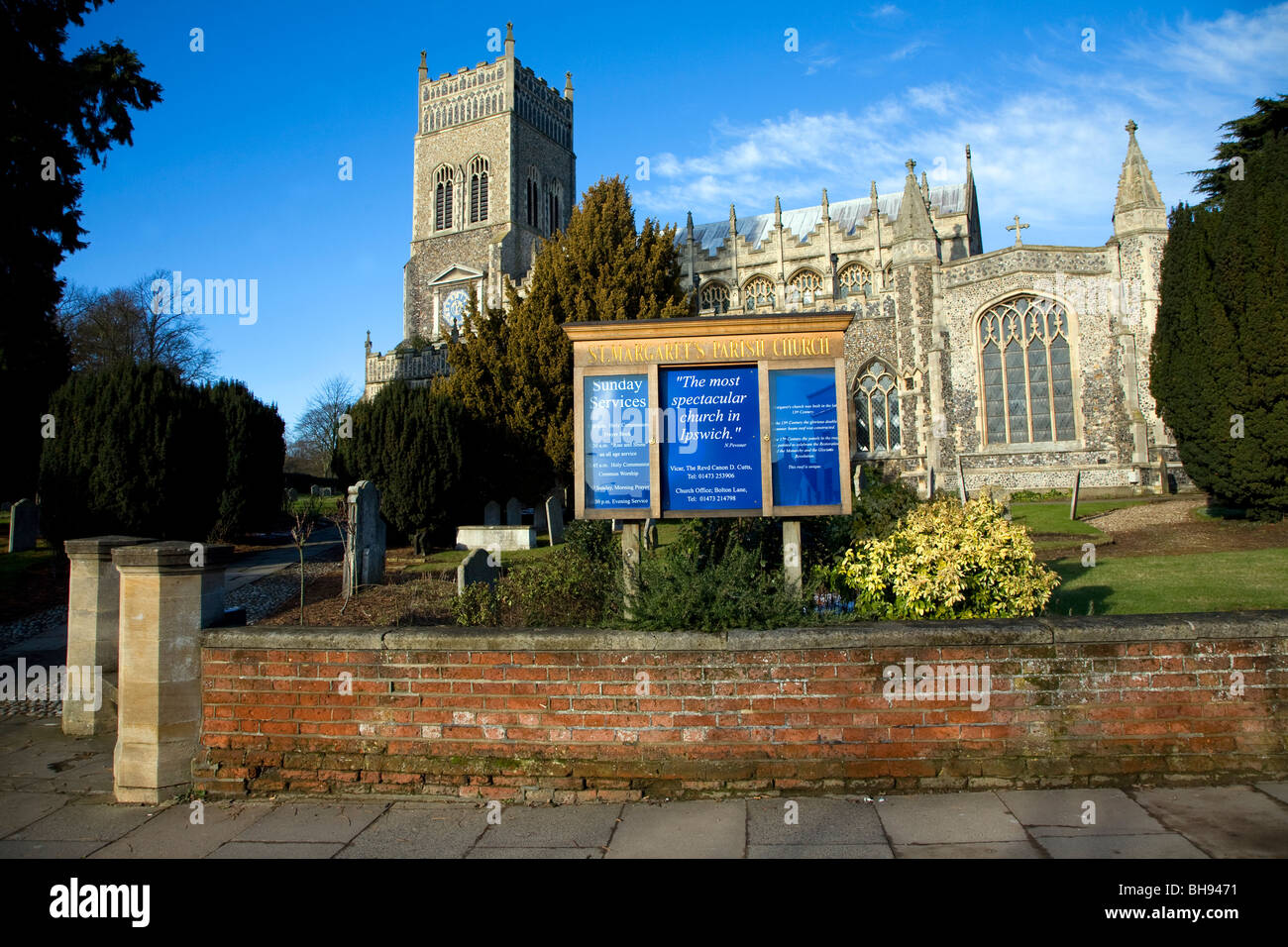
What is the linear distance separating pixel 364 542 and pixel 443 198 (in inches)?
1626

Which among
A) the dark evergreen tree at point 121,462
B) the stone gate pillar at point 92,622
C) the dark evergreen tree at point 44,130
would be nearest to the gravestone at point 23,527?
the dark evergreen tree at point 121,462

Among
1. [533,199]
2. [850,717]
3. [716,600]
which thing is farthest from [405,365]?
[850,717]

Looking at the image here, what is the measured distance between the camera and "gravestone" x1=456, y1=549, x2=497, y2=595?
873 cm

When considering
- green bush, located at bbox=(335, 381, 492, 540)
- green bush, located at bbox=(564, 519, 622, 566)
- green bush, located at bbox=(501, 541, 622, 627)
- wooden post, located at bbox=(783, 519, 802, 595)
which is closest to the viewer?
wooden post, located at bbox=(783, 519, 802, 595)

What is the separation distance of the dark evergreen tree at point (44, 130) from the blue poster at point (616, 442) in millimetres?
12058

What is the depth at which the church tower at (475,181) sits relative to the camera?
4469 cm

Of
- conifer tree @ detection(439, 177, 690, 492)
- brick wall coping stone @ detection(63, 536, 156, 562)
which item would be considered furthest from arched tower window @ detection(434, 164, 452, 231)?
brick wall coping stone @ detection(63, 536, 156, 562)

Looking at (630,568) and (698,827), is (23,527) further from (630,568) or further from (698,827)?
(698,827)

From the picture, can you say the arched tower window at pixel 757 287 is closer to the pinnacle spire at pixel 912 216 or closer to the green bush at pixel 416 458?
the pinnacle spire at pixel 912 216

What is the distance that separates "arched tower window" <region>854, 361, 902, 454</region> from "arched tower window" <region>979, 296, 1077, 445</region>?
15.6ft

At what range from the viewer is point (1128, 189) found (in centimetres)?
2408

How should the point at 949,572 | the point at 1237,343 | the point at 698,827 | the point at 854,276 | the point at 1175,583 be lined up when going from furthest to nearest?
the point at 854,276, the point at 1237,343, the point at 1175,583, the point at 949,572, the point at 698,827

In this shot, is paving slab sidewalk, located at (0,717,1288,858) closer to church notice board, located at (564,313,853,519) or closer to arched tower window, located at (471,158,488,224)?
church notice board, located at (564,313,853,519)

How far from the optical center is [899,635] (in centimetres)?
413
